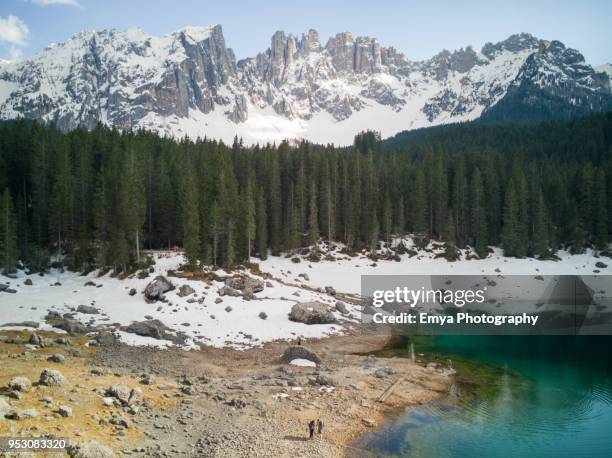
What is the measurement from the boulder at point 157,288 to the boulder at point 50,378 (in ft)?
66.8

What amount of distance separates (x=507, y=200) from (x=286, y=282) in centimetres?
4673

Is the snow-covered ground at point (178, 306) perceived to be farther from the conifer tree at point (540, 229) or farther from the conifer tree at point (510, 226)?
the conifer tree at point (540, 229)

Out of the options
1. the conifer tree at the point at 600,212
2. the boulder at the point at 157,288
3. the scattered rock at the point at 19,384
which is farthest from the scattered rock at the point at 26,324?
the conifer tree at the point at 600,212

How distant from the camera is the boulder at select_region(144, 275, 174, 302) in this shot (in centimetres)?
4072

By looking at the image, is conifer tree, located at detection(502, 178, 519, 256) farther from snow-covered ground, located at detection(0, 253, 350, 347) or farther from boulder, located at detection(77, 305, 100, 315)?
boulder, located at detection(77, 305, 100, 315)

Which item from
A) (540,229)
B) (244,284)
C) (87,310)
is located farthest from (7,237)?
(540,229)

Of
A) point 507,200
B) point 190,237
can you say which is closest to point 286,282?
point 190,237

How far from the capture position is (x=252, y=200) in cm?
6462

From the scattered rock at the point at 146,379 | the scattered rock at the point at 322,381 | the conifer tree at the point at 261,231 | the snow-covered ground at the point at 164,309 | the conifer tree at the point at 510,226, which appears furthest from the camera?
the conifer tree at the point at 510,226

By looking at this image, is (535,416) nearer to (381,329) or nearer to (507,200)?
(381,329)

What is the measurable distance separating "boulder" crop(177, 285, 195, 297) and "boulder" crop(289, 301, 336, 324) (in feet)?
35.2

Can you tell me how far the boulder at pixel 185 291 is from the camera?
42.2 metres

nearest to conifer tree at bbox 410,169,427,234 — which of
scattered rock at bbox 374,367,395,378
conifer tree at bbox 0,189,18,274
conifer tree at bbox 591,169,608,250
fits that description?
conifer tree at bbox 591,169,608,250

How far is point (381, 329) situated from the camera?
45.7 meters
